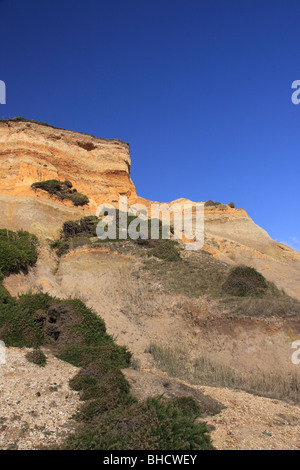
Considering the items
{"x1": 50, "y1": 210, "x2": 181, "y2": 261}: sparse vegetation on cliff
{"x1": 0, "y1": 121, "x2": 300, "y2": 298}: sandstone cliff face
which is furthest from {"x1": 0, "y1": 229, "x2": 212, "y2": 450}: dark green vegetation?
{"x1": 0, "y1": 121, "x2": 300, "y2": 298}: sandstone cliff face

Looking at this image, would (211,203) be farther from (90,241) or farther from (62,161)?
(90,241)

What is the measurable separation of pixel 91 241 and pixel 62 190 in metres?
8.75

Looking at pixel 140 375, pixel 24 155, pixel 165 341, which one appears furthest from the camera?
pixel 24 155

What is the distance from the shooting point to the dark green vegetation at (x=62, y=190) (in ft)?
87.1

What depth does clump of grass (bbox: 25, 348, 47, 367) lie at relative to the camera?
23.6 ft

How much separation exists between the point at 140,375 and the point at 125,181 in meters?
28.1

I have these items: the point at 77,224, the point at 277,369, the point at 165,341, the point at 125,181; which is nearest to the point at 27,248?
the point at 77,224

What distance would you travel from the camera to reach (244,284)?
1461 centimetres

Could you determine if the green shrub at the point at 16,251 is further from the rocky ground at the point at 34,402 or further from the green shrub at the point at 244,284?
the green shrub at the point at 244,284

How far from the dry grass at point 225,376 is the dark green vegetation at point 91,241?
332 inches

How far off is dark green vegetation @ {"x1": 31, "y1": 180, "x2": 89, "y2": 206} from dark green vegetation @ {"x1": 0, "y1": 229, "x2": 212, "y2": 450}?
16.7m

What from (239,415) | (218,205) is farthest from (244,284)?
(218,205)
